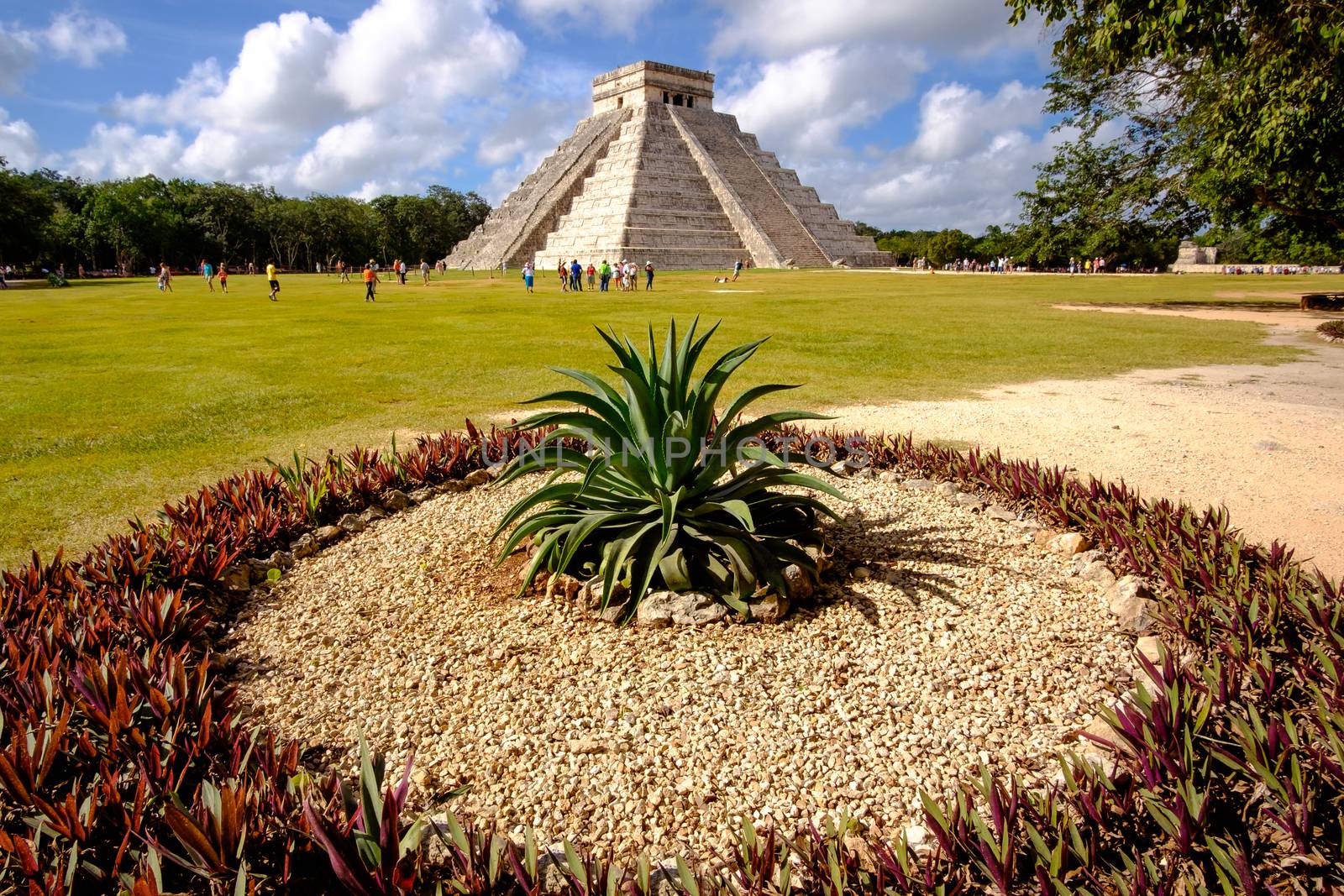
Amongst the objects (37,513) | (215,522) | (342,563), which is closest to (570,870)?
(342,563)

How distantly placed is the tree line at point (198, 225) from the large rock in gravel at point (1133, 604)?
211 feet

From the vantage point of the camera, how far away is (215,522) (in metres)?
4.43

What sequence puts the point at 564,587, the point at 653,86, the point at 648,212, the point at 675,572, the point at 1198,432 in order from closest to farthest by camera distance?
1. the point at 675,572
2. the point at 564,587
3. the point at 1198,432
4. the point at 648,212
5. the point at 653,86

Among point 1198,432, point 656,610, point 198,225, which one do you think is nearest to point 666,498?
point 656,610

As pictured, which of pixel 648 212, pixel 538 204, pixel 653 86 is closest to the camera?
pixel 648 212

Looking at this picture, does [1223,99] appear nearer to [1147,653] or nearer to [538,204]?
[1147,653]

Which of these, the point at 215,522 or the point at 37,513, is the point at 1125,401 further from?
the point at 37,513

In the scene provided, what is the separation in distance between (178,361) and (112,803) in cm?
Result: 1370

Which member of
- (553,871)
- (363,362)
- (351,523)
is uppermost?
(363,362)

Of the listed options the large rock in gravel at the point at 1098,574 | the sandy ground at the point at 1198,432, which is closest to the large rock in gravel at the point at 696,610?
the large rock in gravel at the point at 1098,574

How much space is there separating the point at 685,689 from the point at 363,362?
11672mm

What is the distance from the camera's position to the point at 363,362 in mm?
13164

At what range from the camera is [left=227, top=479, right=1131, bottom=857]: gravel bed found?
2635mm

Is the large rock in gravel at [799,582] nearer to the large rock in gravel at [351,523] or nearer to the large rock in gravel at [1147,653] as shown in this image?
the large rock in gravel at [1147,653]
